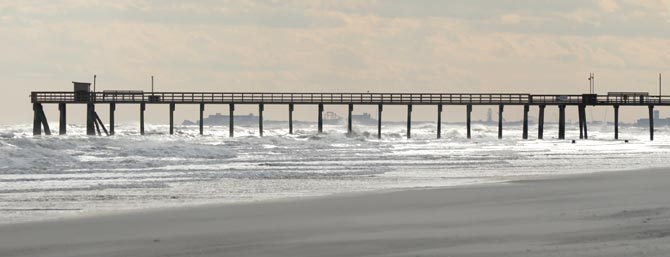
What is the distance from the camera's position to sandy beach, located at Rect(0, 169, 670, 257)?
11484mm

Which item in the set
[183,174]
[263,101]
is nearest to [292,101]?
[263,101]

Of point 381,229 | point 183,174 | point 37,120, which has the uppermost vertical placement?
point 37,120

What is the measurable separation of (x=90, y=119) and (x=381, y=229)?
5651 centimetres

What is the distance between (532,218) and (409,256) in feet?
12.5

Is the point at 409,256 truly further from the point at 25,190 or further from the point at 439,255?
the point at 25,190

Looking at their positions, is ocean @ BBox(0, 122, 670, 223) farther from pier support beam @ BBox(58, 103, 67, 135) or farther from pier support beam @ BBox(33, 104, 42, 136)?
pier support beam @ BBox(33, 104, 42, 136)

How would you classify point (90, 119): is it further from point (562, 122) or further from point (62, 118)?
point (562, 122)

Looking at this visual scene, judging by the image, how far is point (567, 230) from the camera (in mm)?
12828

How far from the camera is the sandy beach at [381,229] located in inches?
452

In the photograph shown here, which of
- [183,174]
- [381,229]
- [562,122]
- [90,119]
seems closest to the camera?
[381,229]

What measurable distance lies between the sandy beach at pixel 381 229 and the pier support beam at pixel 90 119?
5116 centimetres

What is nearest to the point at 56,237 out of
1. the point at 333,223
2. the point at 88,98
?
the point at 333,223

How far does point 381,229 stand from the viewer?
13367mm

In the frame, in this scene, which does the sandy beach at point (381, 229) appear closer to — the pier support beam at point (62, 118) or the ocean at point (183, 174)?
the ocean at point (183, 174)
